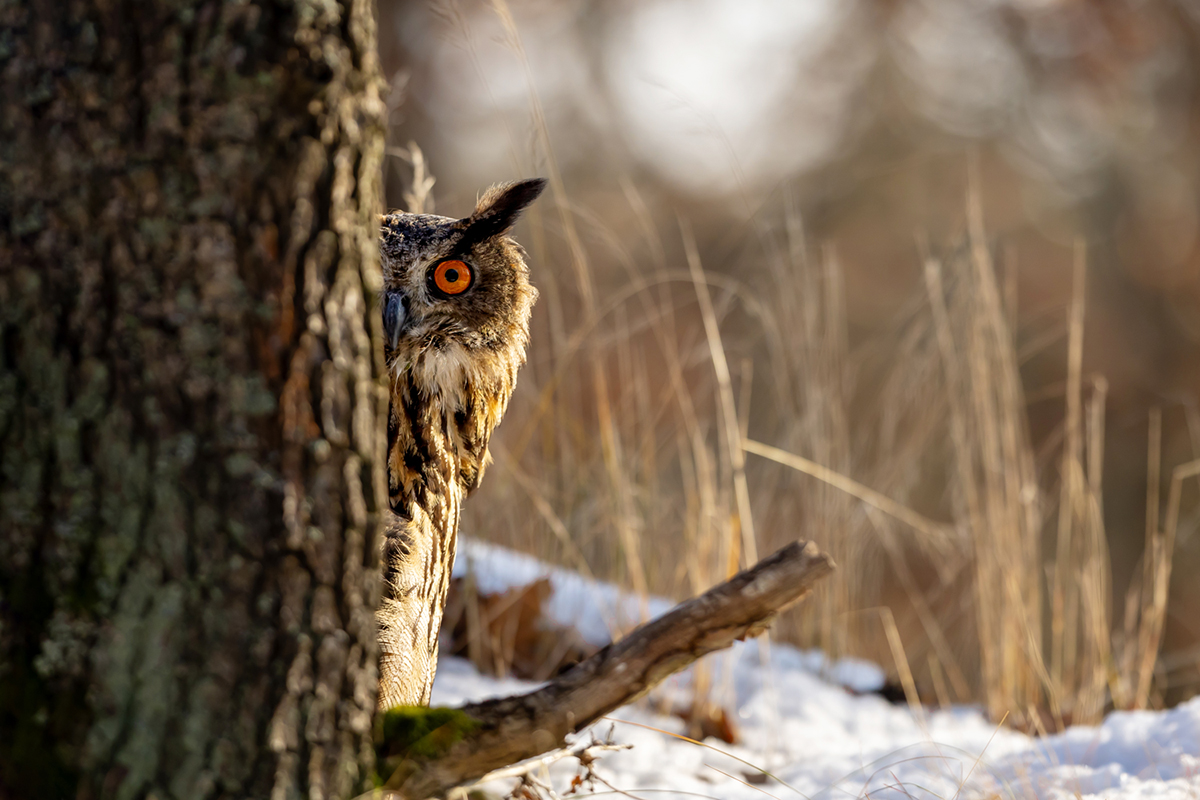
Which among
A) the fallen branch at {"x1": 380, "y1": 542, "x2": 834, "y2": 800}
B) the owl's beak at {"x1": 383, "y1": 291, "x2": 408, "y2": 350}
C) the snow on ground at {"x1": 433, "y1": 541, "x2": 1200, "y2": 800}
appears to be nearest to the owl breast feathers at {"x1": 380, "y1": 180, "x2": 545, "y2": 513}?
the owl's beak at {"x1": 383, "y1": 291, "x2": 408, "y2": 350}

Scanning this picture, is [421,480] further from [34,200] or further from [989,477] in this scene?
[989,477]

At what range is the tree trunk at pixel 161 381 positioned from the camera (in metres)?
0.90

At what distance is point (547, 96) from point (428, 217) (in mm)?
8340

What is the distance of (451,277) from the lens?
2.03m

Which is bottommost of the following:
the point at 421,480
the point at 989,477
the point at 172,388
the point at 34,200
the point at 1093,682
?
the point at 1093,682

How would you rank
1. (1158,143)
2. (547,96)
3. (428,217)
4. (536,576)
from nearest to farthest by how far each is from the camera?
(428,217) → (536,576) → (547,96) → (1158,143)

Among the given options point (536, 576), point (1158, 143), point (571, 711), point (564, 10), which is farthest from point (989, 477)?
point (1158, 143)

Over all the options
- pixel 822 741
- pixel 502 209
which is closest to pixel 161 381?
pixel 502 209

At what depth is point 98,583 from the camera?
3.05 ft

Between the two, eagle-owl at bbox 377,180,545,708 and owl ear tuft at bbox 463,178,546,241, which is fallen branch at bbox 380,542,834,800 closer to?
eagle-owl at bbox 377,180,545,708

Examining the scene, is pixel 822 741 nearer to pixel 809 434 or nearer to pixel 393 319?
pixel 809 434

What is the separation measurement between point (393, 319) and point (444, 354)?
5.3 inches

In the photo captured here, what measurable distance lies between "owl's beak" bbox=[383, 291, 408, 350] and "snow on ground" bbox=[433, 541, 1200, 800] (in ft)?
3.14

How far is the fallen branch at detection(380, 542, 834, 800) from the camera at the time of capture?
0.90 m
